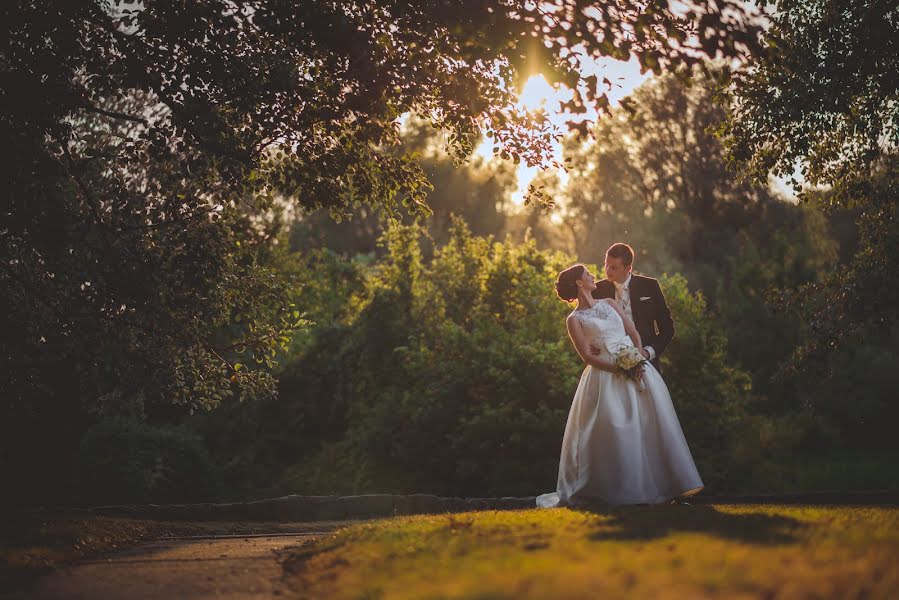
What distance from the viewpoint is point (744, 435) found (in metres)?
19.4

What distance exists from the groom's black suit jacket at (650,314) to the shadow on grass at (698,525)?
303 centimetres

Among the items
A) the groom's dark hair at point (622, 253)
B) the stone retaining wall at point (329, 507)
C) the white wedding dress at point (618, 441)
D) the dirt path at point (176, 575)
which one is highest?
the groom's dark hair at point (622, 253)

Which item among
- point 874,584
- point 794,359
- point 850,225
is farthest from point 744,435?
point 850,225

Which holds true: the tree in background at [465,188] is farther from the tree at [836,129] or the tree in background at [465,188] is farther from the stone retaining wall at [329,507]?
the stone retaining wall at [329,507]

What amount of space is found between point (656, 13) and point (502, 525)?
16.1 ft

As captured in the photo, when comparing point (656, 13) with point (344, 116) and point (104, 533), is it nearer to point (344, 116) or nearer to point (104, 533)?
point (344, 116)

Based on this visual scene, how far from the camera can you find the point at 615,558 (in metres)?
4.86

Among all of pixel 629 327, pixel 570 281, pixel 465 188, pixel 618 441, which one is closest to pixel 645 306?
pixel 629 327

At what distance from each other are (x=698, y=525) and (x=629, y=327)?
4.15 m

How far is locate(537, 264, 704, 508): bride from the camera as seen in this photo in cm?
966

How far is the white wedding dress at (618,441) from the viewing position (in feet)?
31.6

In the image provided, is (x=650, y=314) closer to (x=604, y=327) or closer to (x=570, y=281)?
(x=604, y=327)

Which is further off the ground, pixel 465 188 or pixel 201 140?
pixel 465 188

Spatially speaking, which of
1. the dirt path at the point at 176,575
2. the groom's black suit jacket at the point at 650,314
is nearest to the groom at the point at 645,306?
the groom's black suit jacket at the point at 650,314
